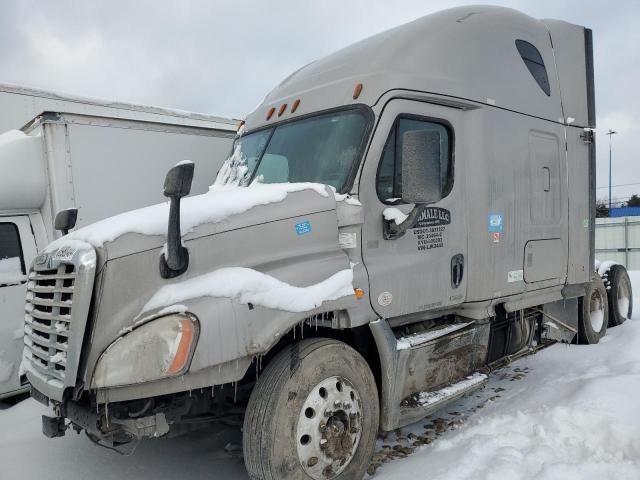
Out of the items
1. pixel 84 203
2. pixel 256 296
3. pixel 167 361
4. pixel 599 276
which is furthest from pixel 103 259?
pixel 599 276

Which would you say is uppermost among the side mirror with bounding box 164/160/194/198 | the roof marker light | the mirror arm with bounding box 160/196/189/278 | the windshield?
the roof marker light

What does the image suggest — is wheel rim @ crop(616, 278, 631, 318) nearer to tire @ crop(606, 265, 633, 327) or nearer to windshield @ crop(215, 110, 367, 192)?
tire @ crop(606, 265, 633, 327)

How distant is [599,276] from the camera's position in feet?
24.1

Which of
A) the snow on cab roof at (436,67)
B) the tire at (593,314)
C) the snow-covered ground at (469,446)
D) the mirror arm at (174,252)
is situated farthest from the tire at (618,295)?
the mirror arm at (174,252)

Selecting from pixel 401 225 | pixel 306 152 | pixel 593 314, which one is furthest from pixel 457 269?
pixel 593 314

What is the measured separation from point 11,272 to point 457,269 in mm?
4729

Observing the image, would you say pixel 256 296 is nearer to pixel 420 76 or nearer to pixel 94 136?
pixel 420 76

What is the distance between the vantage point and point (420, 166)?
3.39 m

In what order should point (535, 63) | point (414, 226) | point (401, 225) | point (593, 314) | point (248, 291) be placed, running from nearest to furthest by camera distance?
point (248, 291)
point (401, 225)
point (414, 226)
point (535, 63)
point (593, 314)

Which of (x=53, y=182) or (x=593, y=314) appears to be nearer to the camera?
(x=53, y=182)

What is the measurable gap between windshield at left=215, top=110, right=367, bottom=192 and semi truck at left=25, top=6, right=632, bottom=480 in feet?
0.06

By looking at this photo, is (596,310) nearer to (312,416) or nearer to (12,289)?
(312,416)

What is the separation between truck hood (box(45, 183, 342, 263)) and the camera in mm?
2861

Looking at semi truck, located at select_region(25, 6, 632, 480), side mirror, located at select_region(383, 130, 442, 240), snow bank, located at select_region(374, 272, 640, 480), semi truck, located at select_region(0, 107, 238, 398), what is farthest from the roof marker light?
semi truck, located at select_region(0, 107, 238, 398)
